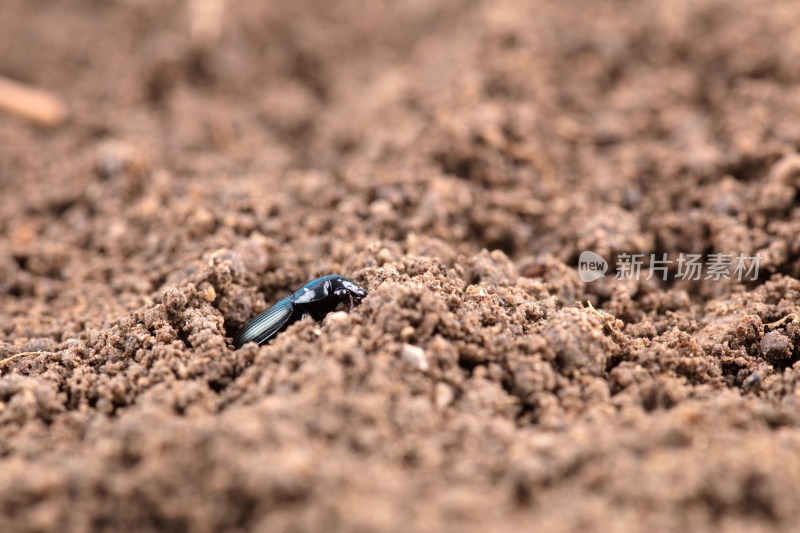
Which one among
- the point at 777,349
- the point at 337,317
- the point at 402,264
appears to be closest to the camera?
the point at 337,317

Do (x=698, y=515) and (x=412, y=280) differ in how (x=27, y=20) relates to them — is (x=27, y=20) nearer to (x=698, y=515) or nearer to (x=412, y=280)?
(x=412, y=280)

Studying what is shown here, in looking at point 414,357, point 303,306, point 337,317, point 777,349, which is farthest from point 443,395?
point 777,349

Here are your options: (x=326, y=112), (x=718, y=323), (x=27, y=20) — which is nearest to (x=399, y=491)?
(x=718, y=323)

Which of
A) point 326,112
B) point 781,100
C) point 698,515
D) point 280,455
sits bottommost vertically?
point 698,515

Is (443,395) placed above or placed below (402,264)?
below

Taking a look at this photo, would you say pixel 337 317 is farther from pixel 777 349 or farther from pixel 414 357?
pixel 777 349

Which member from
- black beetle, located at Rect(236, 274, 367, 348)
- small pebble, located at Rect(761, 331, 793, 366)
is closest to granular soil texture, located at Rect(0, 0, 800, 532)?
small pebble, located at Rect(761, 331, 793, 366)
